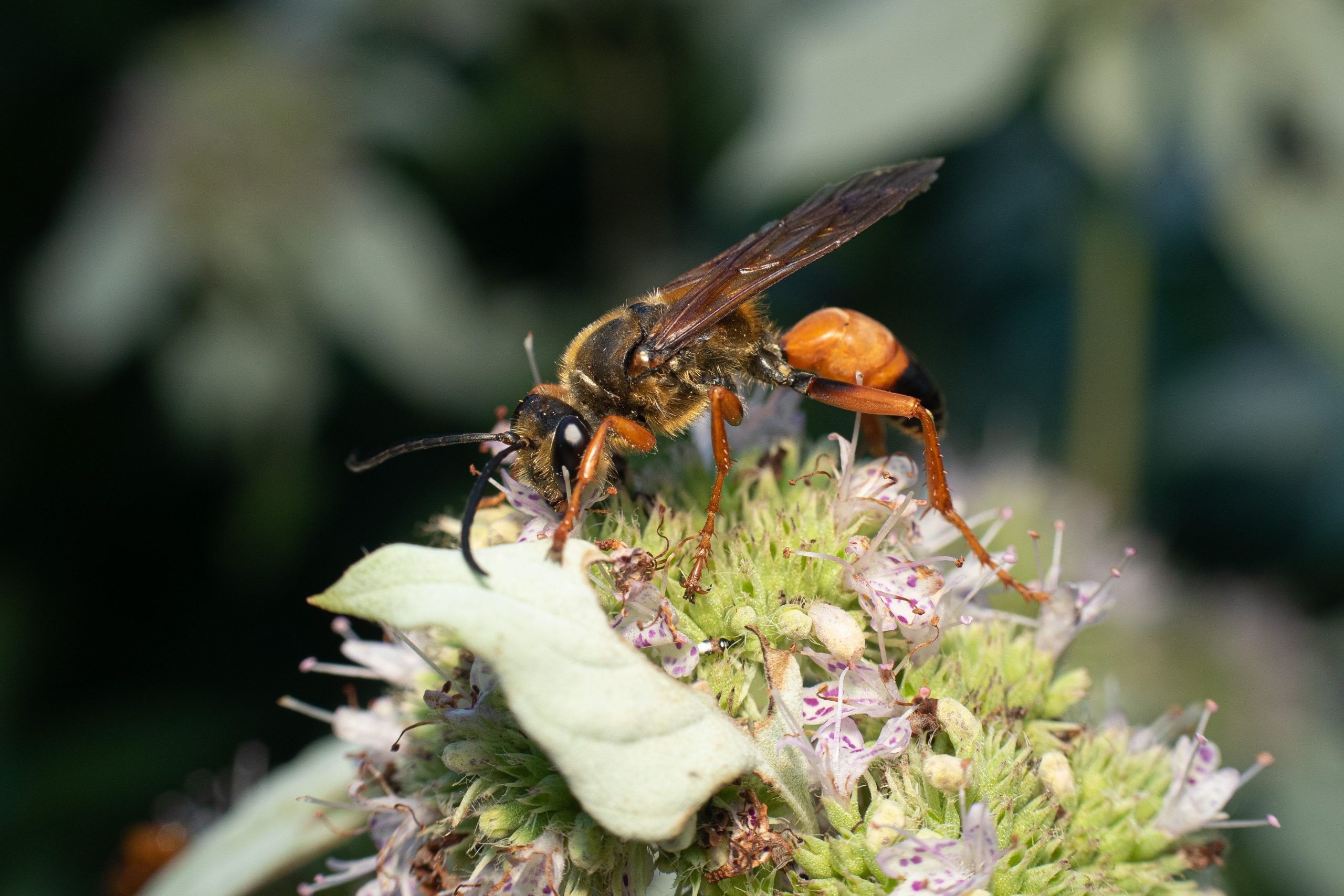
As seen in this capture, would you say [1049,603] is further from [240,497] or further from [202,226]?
[202,226]

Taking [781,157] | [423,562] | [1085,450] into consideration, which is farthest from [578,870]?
[1085,450]

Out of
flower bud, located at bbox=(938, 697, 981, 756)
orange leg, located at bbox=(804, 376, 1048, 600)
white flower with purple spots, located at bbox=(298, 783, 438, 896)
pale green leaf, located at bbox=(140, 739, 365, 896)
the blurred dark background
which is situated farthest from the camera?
the blurred dark background

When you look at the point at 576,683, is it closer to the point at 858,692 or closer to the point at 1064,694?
the point at 858,692

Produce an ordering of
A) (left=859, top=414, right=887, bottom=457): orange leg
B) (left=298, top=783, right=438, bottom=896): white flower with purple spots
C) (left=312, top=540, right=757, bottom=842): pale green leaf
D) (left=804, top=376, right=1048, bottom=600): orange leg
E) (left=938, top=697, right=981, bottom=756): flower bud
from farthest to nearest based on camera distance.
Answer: (left=859, top=414, right=887, bottom=457): orange leg
(left=804, top=376, right=1048, bottom=600): orange leg
(left=298, top=783, right=438, bottom=896): white flower with purple spots
(left=938, top=697, right=981, bottom=756): flower bud
(left=312, top=540, right=757, bottom=842): pale green leaf

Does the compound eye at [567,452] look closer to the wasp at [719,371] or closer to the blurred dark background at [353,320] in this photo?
the wasp at [719,371]

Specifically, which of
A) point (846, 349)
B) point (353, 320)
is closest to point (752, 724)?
point (846, 349)

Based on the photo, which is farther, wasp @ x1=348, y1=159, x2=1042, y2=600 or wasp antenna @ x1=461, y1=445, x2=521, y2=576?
wasp @ x1=348, y1=159, x2=1042, y2=600

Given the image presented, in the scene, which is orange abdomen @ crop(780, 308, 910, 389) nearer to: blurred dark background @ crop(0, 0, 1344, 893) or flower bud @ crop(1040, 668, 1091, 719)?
flower bud @ crop(1040, 668, 1091, 719)

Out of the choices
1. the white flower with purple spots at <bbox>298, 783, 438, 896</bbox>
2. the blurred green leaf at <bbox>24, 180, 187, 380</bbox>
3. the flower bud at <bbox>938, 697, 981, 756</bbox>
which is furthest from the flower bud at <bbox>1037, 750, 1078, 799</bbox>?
the blurred green leaf at <bbox>24, 180, 187, 380</bbox>
